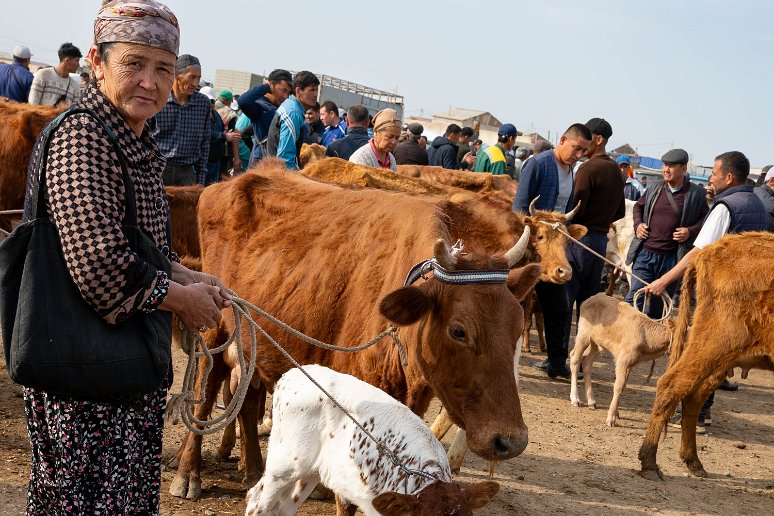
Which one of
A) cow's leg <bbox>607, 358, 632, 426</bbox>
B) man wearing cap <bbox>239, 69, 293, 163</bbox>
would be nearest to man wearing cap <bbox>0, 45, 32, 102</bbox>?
man wearing cap <bbox>239, 69, 293, 163</bbox>

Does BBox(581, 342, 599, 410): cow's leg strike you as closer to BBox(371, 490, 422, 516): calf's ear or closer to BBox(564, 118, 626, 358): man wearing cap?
BBox(564, 118, 626, 358): man wearing cap

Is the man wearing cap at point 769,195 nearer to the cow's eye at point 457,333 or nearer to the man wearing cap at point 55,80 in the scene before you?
the cow's eye at point 457,333

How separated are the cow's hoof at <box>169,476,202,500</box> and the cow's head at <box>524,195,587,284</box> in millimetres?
4827

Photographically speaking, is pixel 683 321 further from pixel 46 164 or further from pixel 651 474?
pixel 46 164

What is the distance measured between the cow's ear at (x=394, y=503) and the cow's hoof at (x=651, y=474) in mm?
4330

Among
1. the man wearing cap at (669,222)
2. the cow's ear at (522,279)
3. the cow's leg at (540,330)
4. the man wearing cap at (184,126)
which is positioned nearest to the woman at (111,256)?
the cow's ear at (522,279)

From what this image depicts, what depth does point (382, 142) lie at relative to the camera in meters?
8.27

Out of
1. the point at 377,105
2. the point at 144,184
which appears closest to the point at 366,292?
the point at 144,184

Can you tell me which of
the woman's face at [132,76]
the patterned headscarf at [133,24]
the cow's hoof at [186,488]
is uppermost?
the patterned headscarf at [133,24]

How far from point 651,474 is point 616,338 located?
202cm

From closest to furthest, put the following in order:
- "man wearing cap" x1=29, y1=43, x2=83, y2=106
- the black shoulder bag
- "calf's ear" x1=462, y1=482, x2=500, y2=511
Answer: the black shoulder bag
"calf's ear" x1=462, y1=482, x2=500, y2=511
"man wearing cap" x1=29, y1=43, x2=83, y2=106

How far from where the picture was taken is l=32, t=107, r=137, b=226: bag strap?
252 cm

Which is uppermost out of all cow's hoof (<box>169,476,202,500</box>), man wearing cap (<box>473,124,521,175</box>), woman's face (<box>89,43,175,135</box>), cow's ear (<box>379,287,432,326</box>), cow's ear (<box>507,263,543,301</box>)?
woman's face (<box>89,43,175,135</box>)

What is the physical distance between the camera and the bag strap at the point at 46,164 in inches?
99.0
